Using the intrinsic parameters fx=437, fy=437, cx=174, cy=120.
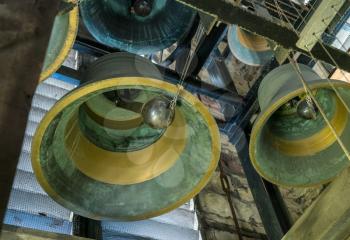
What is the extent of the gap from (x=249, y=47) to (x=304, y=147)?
1332mm

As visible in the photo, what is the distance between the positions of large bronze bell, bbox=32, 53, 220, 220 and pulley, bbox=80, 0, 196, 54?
28.3 inches

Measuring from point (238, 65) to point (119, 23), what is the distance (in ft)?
8.95

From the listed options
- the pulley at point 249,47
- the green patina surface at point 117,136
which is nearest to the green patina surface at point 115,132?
the green patina surface at point 117,136

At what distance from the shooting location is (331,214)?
4.96ft

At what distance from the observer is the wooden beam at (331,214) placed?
1.46 metres

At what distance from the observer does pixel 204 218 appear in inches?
133

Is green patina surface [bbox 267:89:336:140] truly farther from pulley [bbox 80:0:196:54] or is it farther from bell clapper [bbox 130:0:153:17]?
bell clapper [bbox 130:0:153:17]

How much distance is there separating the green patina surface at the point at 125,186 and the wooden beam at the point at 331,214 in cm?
49

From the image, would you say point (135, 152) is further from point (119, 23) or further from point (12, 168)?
point (12, 168)

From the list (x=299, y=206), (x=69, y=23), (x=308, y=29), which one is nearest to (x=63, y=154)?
(x=69, y=23)

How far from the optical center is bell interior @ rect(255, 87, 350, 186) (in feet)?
7.09

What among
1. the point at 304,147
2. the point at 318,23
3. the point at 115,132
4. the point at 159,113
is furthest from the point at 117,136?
the point at 318,23

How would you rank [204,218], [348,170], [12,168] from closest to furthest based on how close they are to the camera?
[12,168], [348,170], [204,218]

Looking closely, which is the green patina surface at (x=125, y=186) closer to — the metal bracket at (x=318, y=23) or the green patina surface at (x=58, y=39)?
the green patina surface at (x=58, y=39)
